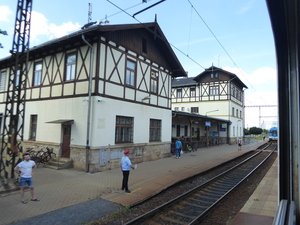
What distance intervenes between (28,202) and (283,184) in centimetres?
671

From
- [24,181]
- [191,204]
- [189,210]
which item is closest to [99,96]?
[24,181]

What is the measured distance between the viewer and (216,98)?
3409 cm

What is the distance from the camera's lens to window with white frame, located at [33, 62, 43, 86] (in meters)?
14.0

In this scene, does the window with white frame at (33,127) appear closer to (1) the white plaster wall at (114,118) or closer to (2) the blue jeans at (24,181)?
(1) the white plaster wall at (114,118)

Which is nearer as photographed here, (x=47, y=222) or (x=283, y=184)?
(x=283, y=184)

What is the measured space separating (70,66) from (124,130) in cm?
494

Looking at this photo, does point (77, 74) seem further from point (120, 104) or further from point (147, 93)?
point (147, 93)

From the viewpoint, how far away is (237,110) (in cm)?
3747

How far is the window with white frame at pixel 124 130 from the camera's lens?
12.2 m

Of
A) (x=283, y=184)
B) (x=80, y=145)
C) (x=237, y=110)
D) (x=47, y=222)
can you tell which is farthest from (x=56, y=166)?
(x=237, y=110)

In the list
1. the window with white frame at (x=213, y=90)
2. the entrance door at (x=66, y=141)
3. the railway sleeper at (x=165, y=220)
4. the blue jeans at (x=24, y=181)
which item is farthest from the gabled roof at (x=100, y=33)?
the window with white frame at (x=213, y=90)

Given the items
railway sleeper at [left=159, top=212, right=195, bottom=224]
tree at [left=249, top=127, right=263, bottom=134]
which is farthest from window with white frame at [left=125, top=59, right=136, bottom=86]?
tree at [left=249, top=127, right=263, bottom=134]

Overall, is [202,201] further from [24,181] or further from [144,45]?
[144,45]

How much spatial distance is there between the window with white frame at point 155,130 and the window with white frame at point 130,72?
340cm
